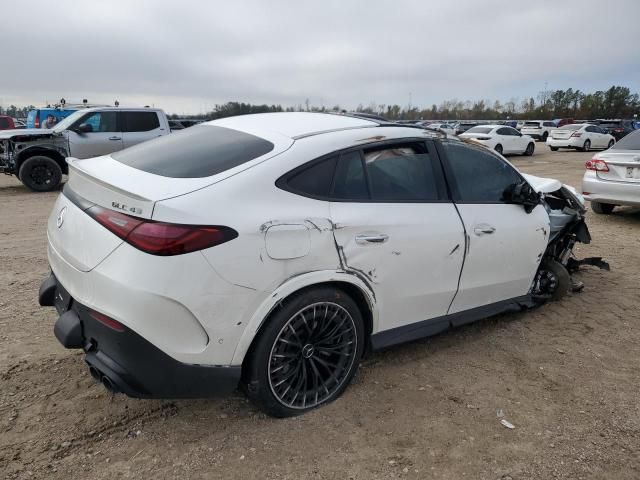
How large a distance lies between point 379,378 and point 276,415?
0.83m

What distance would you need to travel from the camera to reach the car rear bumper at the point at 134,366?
2.27 m

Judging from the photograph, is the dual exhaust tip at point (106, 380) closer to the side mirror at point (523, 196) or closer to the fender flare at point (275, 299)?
the fender flare at point (275, 299)

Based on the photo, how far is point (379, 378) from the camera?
Result: 10.7ft

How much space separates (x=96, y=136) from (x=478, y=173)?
1017cm

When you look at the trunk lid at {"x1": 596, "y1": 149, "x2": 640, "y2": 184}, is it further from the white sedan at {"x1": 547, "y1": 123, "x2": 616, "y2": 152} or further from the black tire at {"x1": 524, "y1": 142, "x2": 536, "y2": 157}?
the white sedan at {"x1": 547, "y1": 123, "x2": 616, "y2": 152}

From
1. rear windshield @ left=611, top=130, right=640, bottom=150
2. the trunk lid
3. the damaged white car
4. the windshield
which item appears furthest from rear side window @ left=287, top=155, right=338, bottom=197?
the windshield

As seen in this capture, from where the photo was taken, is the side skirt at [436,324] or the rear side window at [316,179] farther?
the side skirt at [436,324]

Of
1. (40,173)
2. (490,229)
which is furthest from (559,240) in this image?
(40,173)

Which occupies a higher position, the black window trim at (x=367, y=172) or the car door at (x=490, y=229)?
the black window trim at (x=367, y=172)

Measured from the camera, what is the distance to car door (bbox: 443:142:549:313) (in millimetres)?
3410

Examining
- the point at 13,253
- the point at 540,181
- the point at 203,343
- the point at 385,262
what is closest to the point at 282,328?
the point at 203,343

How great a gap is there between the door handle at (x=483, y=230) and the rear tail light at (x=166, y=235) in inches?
72.5

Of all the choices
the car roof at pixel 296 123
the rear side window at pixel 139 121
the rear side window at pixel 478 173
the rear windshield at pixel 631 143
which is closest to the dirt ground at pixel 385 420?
the rear side window at pixel 478 173

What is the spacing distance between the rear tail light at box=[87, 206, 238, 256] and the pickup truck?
32.7ft
